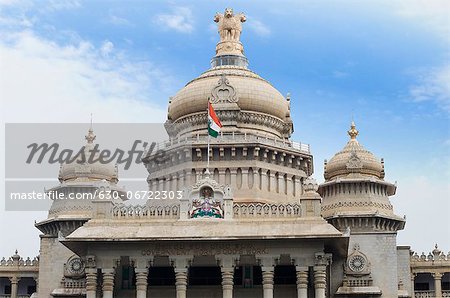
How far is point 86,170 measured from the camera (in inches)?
2591

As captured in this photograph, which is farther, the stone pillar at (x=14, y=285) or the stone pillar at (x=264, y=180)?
the stone pillar at (x=14, y=285)

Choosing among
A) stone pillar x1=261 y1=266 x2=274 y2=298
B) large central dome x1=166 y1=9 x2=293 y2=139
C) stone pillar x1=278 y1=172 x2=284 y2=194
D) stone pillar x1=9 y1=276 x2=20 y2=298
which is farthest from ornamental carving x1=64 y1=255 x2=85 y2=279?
stone pillar x1=261 y1=266 x2=274 y2=298

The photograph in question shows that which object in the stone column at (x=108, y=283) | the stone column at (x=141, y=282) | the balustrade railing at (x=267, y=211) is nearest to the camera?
the stone column at (x=141, y=282)

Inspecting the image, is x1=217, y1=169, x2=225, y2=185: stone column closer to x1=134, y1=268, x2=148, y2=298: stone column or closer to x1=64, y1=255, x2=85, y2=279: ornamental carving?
x1=64, y1=255, x2=85, y2=279: ornamental carving

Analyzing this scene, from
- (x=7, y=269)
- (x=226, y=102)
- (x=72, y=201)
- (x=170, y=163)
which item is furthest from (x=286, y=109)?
(x=7, y=269)

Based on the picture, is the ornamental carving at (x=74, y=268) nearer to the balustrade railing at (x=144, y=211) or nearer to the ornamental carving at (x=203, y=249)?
the balustrade railing at (x=144, y=211)

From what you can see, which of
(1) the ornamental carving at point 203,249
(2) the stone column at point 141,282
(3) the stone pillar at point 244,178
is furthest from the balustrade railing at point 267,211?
(3) the stone pillar at point 244,178

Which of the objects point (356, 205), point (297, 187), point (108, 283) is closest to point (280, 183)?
point (297, 187)

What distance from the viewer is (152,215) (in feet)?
172

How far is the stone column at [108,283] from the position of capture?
50.4m

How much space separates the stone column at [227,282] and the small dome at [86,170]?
60.6ft

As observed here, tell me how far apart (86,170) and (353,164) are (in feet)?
61.0

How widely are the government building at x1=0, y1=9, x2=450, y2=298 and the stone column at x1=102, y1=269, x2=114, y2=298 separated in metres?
0.05

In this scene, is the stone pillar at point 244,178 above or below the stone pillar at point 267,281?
above
